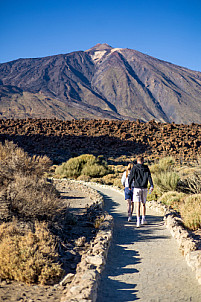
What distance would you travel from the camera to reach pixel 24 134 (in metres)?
44.5

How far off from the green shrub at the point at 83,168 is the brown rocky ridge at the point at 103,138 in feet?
23.3

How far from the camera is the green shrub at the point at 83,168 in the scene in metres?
25.2

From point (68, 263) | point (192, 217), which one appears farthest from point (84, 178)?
point (68, 263)

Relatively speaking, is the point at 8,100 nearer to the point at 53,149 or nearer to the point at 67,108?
the point at 67,108

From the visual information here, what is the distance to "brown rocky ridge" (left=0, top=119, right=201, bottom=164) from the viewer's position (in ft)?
125

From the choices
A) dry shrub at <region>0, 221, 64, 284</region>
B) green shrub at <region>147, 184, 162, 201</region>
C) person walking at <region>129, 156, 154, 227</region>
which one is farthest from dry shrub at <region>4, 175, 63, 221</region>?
green shrub at <region>147, 184, 162, 201</region>

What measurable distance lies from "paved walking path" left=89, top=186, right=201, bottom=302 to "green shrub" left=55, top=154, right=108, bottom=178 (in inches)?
662

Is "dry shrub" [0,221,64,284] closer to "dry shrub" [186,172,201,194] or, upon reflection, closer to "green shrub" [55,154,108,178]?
"dry shrub" [186,172,201,194]

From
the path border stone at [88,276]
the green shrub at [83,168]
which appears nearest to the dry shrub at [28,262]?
the path border stone at [88,276]

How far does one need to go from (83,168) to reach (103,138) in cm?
1730

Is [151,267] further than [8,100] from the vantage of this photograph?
No

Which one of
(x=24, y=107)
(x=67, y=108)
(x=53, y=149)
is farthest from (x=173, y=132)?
(x=67, y=108)

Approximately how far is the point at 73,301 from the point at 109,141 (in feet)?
125

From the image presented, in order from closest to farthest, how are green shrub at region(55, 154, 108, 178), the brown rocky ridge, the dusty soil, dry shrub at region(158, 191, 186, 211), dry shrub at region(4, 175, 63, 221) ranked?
1. the dusty soil
2. dry shrub at region(4, 175, 63, 221)
3. dry shrub at region(158, 191, 186, 211)
4. green shrub at region(55, 154, 108, 178)
5. the brown rocky ridge
